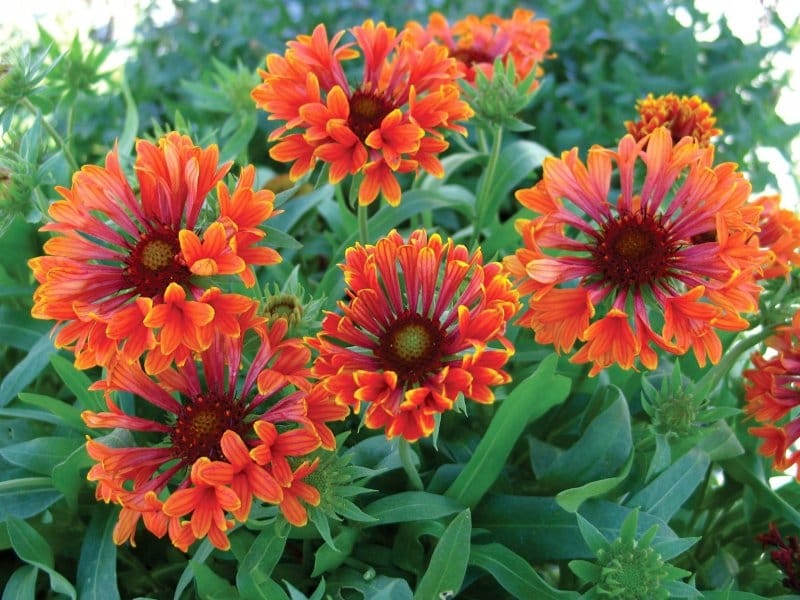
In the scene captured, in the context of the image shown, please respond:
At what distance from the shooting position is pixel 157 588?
34.8 inches

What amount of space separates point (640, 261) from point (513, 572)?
1.04ft

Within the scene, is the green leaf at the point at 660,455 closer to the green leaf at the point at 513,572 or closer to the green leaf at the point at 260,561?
the green leaf at the point at 513,572

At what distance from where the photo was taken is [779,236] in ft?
2.85

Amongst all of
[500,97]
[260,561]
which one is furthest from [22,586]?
[500,97]

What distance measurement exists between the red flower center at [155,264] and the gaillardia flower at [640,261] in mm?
295

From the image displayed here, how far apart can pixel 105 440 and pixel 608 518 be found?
1.61ft

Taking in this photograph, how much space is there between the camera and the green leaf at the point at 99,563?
79 cm

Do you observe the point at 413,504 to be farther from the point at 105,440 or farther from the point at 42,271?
the point at 42,271

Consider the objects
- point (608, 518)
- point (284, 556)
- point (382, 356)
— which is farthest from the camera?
point (284, 556)

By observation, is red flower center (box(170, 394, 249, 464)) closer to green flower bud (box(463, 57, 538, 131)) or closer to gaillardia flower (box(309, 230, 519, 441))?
gaillardia flower (box(309, 230, 519, 441))

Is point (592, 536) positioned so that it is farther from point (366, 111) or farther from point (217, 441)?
point (366, 111)

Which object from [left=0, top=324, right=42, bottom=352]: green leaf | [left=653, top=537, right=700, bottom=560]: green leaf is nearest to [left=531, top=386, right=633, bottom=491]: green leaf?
[left=653, top=537, right=700, bottom=560]: green leaf

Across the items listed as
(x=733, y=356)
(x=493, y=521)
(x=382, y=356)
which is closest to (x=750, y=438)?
→ (x=733, y=356)

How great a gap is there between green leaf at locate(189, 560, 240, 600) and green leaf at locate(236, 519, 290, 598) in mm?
28
